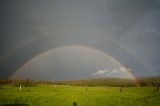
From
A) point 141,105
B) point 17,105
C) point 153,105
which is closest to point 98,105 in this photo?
point 141,105

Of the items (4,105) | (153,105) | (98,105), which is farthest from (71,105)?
(153,105)

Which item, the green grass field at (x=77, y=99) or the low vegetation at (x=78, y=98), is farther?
the low vegetation at (x=78, y=98)

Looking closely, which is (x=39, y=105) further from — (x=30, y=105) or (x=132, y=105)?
(x=132, y=105)

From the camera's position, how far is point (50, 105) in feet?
79.2

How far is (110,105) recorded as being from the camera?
24656mm

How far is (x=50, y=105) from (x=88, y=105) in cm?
412

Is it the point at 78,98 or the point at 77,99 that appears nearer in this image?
the point at 77,99

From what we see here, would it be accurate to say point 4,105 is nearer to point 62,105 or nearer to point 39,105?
point 39,105

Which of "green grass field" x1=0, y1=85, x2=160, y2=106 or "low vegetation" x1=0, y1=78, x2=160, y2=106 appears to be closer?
"green grass field" x1=0, y1=85, x2=160, y2=106

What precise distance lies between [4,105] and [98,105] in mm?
10073

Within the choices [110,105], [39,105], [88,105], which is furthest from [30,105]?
[110,105]

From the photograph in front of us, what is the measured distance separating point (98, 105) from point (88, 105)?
42.9 inches

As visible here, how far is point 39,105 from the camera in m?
24.1

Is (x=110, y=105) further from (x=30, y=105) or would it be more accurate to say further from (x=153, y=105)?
(x=30, y=105)
